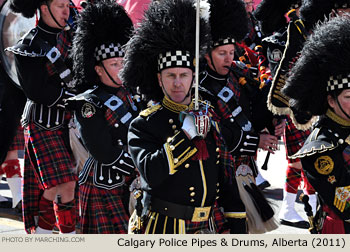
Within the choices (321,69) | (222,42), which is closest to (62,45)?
(222,42)

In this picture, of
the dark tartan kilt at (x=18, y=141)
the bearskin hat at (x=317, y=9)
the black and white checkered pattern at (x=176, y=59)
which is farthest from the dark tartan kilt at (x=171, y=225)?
the dark tartan kilt at (x=18, y=141)

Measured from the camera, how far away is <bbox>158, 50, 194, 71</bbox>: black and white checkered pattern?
12.7 feet

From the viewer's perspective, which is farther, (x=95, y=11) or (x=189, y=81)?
(x=95, y=11)

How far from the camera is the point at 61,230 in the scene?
5621mm

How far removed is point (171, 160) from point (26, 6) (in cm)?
298

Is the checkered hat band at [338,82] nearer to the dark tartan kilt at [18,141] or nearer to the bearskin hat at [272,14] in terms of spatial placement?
the bearskin hat at [272,14]

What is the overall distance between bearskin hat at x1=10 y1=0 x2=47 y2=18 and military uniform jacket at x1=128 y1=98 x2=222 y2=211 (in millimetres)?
2466

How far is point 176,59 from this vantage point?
3.88 m

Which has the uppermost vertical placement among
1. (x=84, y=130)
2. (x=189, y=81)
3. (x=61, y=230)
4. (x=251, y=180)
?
(x=189, y=81)

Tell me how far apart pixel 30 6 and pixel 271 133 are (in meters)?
2.29

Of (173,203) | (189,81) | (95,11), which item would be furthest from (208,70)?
(173,203)

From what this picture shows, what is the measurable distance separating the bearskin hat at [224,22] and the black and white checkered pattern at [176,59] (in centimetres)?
121

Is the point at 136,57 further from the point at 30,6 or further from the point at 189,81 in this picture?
the point at 30,6

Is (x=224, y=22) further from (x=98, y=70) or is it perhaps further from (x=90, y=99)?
(x=90, y=99)
